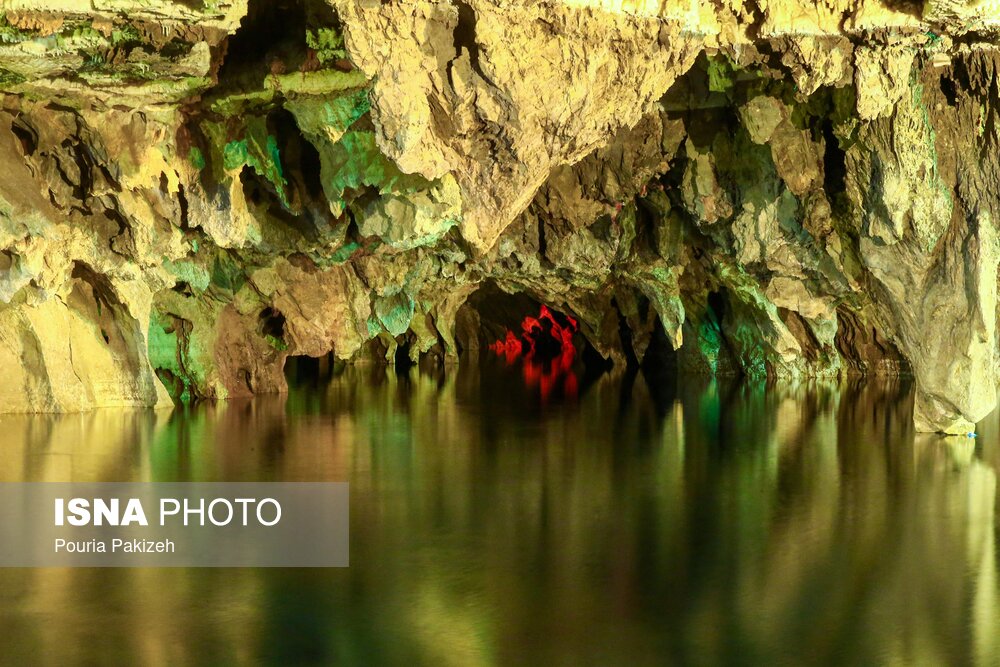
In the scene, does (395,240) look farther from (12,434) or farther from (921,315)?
(921,315)

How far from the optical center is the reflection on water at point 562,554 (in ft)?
16.7

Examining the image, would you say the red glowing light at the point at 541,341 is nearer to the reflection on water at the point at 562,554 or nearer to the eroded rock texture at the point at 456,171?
the eroded rock texture at the point at 456,171

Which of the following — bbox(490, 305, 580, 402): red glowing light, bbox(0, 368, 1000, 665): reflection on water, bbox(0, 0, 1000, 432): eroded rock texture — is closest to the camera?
bbox(0, 368, 1000, 665): reflection on water

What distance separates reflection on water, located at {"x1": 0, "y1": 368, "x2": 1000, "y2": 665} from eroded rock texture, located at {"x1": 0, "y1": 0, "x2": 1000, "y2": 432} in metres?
1.72

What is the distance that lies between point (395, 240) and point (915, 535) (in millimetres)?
6948

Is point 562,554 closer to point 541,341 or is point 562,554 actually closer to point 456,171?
point 456,171

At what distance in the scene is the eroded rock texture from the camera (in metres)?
9.09

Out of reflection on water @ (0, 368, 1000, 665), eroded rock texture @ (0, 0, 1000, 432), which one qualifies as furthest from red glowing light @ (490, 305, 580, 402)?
reflection on water @ (0, 368, 1000, 665)

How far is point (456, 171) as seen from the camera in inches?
388

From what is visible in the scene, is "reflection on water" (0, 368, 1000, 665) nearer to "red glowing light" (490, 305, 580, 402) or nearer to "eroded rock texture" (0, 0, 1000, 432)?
"eroded rock texture" (0, 0, 1000, 432)

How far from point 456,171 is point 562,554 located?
13.8 ft

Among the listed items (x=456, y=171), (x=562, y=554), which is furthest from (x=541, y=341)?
(x=562, y=554)

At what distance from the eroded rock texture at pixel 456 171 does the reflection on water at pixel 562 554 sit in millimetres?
1724

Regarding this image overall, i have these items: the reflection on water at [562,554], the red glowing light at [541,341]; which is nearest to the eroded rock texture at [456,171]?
the reflection on water at [562,554]
